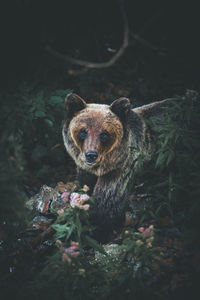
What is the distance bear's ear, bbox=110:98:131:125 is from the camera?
3.75 meters

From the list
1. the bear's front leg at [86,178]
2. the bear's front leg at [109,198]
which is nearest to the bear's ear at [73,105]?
the bear's front leg at [86,178]

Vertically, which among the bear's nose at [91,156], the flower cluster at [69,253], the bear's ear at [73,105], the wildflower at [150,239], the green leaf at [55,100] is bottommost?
the flower cluster at [69,253]

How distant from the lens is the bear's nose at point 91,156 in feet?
11.3

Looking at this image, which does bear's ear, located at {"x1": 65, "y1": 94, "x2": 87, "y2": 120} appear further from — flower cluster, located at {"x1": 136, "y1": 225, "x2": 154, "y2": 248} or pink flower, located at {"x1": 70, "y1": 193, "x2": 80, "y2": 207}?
flower cluster, located at {"x1": 136, "y1": 225, "x2": 154, "y2": 248}

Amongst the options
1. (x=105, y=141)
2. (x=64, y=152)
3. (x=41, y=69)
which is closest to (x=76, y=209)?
(x=105, y=141)

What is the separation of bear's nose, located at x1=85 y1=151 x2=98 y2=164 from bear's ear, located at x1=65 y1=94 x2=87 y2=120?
750 mm

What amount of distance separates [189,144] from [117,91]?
2731 mm

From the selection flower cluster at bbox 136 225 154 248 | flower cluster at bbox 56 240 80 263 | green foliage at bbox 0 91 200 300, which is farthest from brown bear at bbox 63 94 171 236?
flower cluster at bbox 56 240 80 263

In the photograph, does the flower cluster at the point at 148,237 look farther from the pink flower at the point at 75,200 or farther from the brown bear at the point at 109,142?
the brown bear at the point at 109,142

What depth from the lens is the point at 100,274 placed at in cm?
313

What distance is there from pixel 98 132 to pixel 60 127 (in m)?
1.02

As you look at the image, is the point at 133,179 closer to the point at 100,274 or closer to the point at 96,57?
the point at 100,274

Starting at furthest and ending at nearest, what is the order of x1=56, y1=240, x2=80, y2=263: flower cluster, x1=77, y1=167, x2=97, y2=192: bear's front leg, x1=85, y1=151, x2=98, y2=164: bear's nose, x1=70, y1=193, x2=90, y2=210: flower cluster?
x1=77, y1=167, x2=97, y2=192: bear's front leg, x1=85, y1=151, x2=98, y2=164: bear's nose, x1=70, y1=193, x2=90, y2=210: flower cluster, x1=56, y1=240, x2=80, y2=263: flower cluster

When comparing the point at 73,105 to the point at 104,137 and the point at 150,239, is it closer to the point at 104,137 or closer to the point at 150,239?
the point at 104,137
